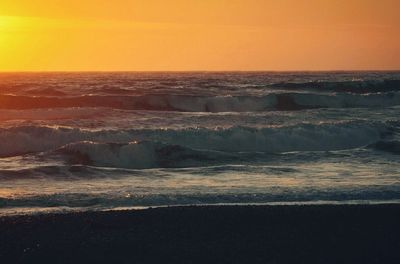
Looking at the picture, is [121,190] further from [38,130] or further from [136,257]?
[38,130]

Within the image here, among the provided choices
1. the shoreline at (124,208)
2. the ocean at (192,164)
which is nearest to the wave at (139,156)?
the ocean at (192,164)

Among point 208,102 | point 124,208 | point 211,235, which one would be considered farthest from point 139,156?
point 208,102

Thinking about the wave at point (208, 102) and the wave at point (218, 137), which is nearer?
the wave at point (218, 137)

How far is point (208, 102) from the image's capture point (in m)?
39.2

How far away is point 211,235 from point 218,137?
478 inches

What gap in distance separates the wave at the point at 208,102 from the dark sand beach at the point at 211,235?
26.2m

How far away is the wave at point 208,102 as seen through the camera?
120 ft

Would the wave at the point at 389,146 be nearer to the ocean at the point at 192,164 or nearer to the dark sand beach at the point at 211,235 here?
the ocean at the point at 192,164

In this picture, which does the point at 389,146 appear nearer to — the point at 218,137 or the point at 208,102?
the point at 218,137

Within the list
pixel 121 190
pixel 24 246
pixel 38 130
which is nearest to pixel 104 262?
pixel 24 246

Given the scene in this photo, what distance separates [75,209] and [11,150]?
871cm

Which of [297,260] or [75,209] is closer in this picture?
[297,260]

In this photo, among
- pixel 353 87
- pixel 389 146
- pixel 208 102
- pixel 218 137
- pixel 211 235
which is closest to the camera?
pixel 211 235

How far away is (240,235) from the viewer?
8852 mm
